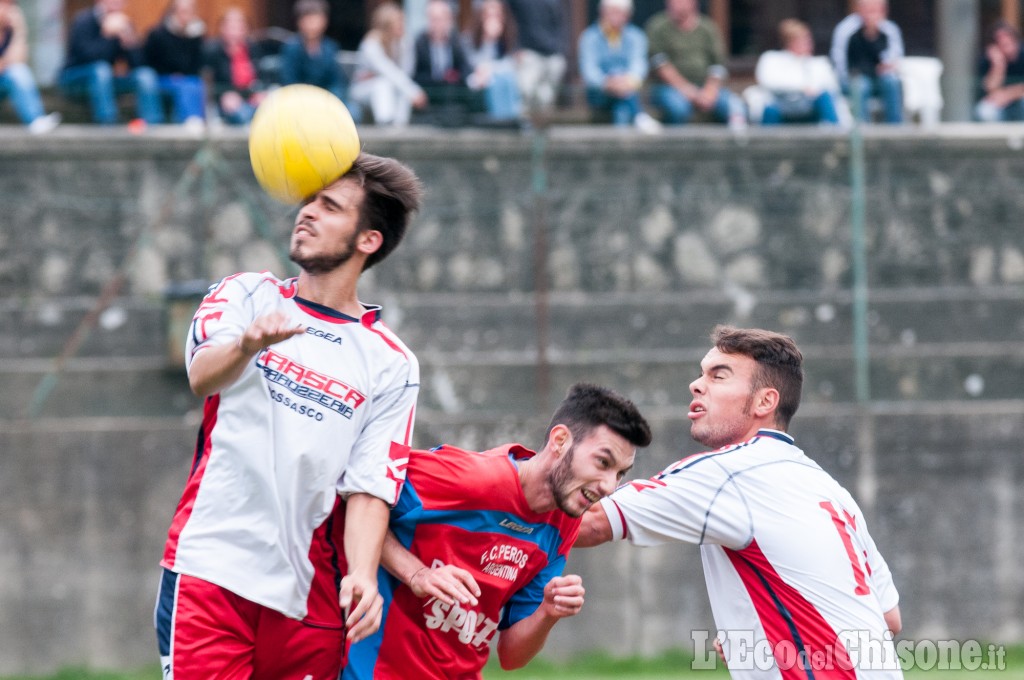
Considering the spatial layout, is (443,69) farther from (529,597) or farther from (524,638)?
(524,638)

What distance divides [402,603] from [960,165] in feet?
28.6

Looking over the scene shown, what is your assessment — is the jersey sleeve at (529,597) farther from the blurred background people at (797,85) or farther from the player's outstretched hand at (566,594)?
the blurred background people at (797,85)

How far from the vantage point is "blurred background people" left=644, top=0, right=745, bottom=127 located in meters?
12.0

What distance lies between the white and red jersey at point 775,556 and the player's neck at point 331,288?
1133 mm

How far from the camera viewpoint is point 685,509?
429cm

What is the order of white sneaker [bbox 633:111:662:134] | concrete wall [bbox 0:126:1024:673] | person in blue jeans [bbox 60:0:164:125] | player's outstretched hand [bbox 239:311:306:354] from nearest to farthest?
player's outstretched hand [bbox 239:311:306:354]
concrete wall [bbox 0:126:1024:673]
person in blue jeans [bbox 60:0:164:125]
white sneaker [bbox 633:111:662:134]

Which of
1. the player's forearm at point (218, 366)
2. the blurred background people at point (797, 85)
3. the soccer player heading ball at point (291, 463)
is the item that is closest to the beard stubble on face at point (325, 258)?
the soccer player heading ball at point (291, 463)

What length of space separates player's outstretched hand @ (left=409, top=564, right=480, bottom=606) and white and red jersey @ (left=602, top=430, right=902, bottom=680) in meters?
0.56

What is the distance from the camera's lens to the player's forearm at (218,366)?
3.98 m

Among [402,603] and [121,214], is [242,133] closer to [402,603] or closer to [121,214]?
[121,214]

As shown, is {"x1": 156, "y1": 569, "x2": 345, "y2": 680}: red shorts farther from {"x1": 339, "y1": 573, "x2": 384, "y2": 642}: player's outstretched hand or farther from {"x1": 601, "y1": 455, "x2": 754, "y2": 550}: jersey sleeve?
{"x1": 601, "y1": 455, "x2": 754, "y2": 550}: jersey sleeve

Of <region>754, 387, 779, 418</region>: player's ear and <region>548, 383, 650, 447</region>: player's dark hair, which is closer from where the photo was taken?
<region>548, 383, 650, 447</region>: player's dark hair

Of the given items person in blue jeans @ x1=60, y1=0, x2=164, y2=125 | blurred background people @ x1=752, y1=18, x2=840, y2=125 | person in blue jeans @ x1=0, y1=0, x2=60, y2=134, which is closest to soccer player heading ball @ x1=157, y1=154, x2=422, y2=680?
person in blue jeans @ x1=60, y1=0, x2=164, y2=125

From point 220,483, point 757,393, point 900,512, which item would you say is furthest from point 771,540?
point 900,512
